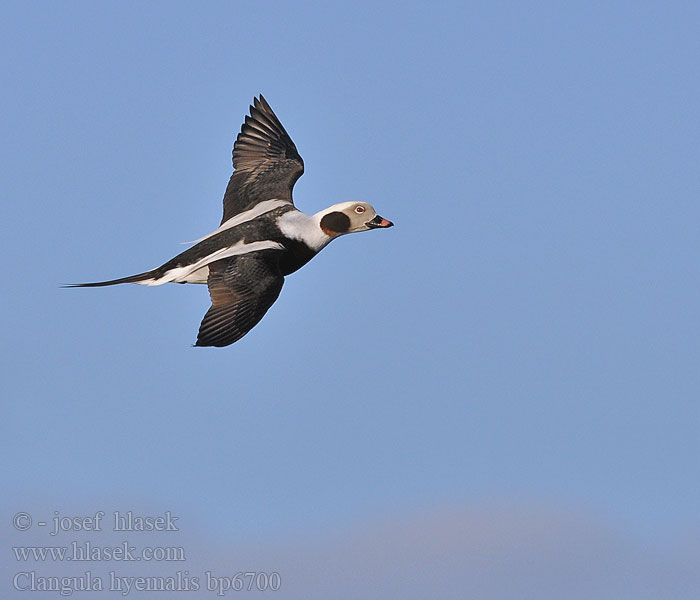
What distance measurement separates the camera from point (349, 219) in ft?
57.9

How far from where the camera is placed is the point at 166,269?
16.6 meters

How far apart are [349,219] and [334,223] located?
0.92 ft

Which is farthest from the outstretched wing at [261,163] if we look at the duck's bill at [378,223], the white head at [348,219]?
the duck's bill at [378,223]

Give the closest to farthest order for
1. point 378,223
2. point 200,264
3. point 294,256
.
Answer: point 200,264 → point 294,256 → point 378,223

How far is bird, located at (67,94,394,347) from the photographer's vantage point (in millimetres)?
15414

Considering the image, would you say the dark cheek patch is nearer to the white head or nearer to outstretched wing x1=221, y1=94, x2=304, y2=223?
the white head

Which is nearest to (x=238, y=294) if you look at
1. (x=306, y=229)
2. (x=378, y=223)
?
(x=306, y=229)

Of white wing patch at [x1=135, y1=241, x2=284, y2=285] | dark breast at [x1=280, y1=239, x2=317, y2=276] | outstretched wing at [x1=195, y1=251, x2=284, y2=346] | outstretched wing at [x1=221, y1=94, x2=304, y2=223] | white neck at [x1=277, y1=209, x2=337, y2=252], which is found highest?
outstretched wing at [x1=221, y1=94, x2=304, y2=223]

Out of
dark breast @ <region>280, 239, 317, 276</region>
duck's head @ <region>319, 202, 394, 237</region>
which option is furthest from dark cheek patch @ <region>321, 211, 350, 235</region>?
dark breast @ <region>280, 239, 317, 276</region>

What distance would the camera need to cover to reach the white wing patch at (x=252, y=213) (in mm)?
17391

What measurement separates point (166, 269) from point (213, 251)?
0.69 metres

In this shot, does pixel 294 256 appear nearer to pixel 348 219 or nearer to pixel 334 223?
pixel 334 223

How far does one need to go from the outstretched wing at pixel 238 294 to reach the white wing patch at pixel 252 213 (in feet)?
A: 3.84

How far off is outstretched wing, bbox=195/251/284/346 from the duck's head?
1.34 m
